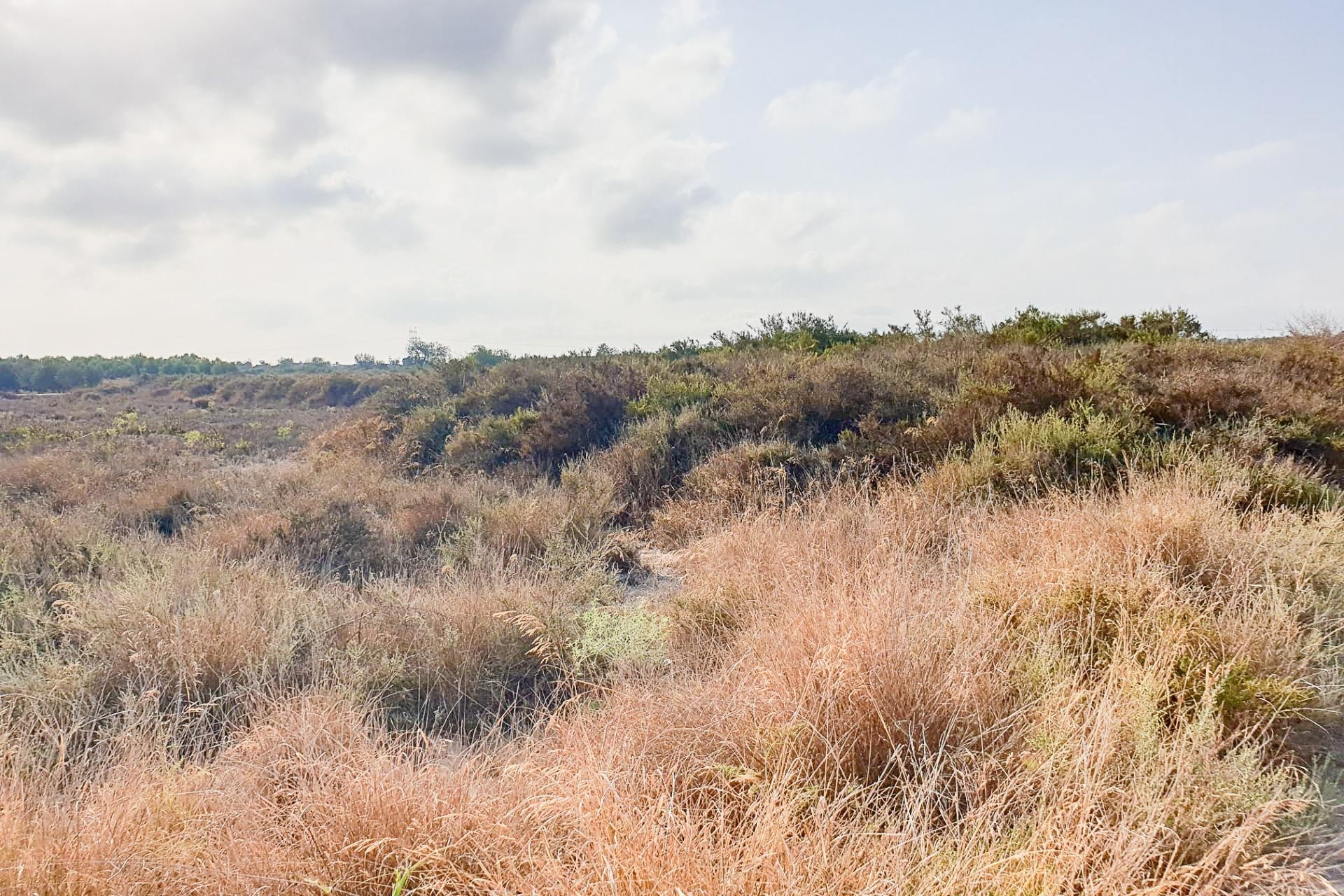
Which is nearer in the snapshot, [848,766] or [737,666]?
[848,766]

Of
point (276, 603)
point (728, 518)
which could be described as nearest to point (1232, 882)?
point (276, 603)

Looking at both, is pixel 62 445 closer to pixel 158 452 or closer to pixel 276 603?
pixel 158 452

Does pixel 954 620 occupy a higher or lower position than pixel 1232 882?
higher

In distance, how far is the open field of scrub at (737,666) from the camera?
7.73ft

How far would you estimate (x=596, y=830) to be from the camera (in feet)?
7.39

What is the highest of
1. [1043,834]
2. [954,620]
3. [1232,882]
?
[954,620]

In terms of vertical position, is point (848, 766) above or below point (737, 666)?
below

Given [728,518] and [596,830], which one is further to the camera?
[728,518]

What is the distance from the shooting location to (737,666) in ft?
11.6

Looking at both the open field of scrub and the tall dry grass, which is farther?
the open field of scrub

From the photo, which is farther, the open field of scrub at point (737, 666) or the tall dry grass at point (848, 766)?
the open field of scrub at point (737, 666)

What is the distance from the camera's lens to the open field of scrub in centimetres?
236

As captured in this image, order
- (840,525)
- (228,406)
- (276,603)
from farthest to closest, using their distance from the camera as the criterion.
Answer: (228,406) < (840,525) < (276,603)

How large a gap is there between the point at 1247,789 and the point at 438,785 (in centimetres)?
286
